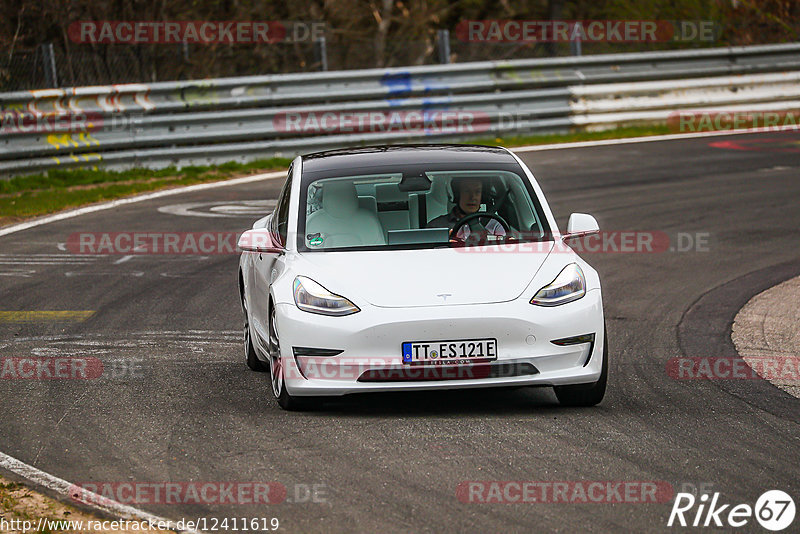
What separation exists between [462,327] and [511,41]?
27.8 metres

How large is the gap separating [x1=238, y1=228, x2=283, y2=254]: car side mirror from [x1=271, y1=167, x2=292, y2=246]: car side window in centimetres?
7

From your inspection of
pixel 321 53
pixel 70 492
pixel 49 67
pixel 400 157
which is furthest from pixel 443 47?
pixel 70 492

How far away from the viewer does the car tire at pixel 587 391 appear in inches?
278

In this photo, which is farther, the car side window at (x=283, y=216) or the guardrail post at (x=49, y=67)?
the guardrail post at (x=49, y=67)

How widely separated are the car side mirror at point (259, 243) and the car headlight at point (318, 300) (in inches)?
24.5

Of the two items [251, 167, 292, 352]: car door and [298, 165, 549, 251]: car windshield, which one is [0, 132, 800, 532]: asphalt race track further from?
[298, 165, 549, 251]: car windshield

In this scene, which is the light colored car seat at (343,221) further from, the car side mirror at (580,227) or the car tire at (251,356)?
the car side mirror at (580,227)

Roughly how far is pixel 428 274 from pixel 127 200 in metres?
10.2

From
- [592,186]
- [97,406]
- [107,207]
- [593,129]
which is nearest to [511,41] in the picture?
[593,129]

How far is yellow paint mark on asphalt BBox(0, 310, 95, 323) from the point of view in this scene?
33.2 ft

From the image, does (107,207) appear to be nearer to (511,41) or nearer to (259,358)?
(259,358)

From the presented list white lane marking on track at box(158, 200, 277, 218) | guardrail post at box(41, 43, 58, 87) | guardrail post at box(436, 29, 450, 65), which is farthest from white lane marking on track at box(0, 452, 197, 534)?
guardrail post at box(436, 29, 450, 65)

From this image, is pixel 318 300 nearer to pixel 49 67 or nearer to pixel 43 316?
pixel 43 316

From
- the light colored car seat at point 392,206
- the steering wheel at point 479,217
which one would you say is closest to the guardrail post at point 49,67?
the light colored car seat at point 392,206
